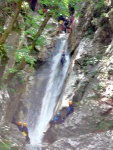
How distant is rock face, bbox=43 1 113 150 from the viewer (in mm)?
11703

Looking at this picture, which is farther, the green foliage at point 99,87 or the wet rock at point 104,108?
the green foliage at point 99,87

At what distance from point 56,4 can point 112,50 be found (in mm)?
5880

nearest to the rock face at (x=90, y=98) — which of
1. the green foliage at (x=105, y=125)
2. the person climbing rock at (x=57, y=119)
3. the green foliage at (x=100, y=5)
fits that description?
the green foliage at (x=105, y=125)

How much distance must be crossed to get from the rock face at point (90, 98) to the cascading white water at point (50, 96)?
1303 millimetres

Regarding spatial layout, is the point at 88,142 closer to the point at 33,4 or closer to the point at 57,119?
the point at 57,119

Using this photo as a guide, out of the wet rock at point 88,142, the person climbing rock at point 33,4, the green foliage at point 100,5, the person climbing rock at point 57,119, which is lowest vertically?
the wet rock at point 88,142

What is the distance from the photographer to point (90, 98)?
1370 centimetres

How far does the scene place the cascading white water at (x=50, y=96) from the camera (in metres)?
15.5

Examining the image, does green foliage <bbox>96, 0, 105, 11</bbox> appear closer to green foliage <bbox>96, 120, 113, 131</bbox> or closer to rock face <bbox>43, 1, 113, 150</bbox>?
rock face <bbox>43, 1, 113, 150</bbox>

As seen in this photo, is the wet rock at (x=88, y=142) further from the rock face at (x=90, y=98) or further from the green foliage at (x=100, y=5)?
the green foliage at (x=100, y=5)

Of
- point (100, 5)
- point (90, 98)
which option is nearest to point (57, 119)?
point (90, 98)

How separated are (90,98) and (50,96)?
4746 mm

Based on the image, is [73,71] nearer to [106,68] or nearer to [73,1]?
[106,68]

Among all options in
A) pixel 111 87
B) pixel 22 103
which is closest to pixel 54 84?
pixel 22 103
